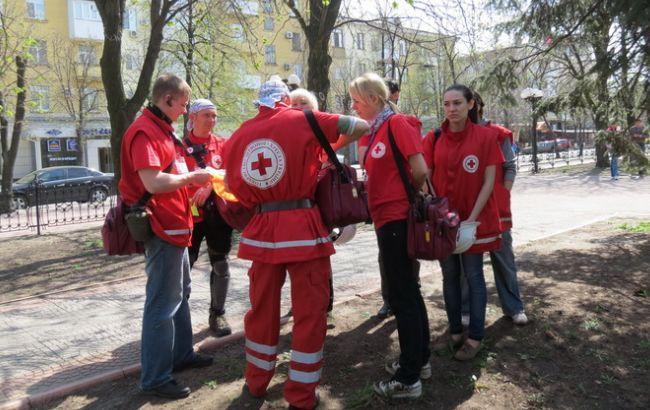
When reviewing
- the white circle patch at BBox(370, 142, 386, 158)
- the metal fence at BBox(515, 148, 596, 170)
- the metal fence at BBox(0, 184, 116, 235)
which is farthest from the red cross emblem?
the metal fence at BBox(515, 148, 596, 170)

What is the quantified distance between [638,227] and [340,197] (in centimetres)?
741

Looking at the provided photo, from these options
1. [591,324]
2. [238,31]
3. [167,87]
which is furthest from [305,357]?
[238,31]

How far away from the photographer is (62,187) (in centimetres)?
1438

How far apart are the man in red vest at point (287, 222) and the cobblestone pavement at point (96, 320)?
1619mm

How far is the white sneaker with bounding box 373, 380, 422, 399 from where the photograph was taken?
3.25 metres

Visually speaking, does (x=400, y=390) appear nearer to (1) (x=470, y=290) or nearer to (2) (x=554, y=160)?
(1) (x=470, y=290)

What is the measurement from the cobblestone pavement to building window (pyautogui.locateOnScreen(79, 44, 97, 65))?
27.3 m

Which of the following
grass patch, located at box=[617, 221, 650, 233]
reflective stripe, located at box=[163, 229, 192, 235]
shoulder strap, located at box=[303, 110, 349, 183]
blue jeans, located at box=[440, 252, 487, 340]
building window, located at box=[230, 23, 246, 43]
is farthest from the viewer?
building window, located at box=[230, 23, 246, 43]

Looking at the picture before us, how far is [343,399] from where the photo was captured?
336 centimetres

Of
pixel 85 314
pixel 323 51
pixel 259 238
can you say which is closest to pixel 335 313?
pixel 259 238

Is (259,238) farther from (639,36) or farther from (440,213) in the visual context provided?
(639,36)

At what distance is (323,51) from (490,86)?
121 inches

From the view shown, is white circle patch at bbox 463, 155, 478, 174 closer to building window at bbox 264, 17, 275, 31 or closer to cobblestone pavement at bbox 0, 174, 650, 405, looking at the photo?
cobblestone pavement at bbox 0, 174, 650, 405

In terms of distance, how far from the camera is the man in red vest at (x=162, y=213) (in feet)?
10.7
